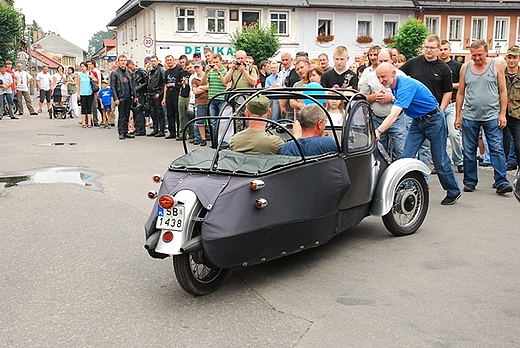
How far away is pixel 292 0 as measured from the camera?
157 feet

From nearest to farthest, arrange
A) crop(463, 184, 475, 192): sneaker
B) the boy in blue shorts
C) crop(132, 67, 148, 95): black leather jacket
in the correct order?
crop(463, 184, 475, 192): sneaker, crop(132, 67, 148, 95): black leather jacket, the boy in blue shorts

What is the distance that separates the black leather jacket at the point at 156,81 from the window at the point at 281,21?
3322 cm

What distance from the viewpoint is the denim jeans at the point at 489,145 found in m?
8.45

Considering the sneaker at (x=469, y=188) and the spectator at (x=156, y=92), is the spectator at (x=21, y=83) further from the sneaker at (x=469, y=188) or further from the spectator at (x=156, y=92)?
the sneaker at (x=469, y=188)

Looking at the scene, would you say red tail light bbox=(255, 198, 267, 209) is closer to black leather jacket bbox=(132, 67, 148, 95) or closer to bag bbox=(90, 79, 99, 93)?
black leather jacket bbox=(132, 67, 148, 95)

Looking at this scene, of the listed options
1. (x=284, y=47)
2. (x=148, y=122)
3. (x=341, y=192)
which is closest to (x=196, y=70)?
(x=148, y=122)

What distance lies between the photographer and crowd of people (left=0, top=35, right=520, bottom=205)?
235 inches

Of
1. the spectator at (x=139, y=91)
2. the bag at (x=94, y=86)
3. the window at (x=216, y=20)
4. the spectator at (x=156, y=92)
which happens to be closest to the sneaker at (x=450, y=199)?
the spectator at (x=156, y=92)

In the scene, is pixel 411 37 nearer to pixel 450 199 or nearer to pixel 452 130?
pixel 452 130

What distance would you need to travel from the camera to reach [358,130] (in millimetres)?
5746

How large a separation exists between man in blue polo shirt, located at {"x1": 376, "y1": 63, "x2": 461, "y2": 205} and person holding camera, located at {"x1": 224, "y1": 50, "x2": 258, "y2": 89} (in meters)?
5.75

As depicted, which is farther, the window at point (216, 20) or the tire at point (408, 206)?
the window at point (216, 20)

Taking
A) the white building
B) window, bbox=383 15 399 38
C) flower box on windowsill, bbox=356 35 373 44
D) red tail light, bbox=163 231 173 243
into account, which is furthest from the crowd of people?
window, bbox=383 15 399 38

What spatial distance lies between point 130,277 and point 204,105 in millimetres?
9479
